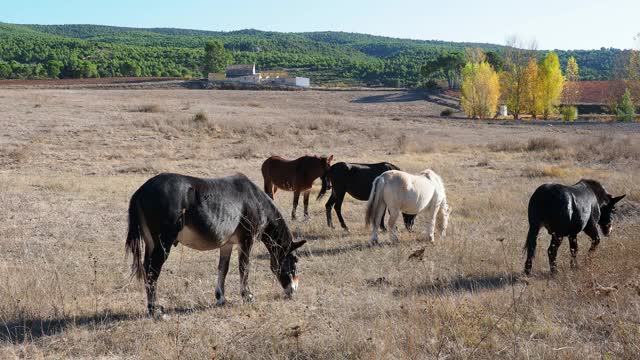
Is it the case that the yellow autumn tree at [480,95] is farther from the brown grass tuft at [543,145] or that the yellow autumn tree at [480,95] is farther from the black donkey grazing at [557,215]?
the black donkey grazing at [557,215]

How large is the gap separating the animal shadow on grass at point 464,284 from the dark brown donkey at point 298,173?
554cm

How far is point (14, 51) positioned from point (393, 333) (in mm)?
135472

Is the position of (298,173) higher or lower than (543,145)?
higher

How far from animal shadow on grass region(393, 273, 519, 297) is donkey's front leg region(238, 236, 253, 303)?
171cm

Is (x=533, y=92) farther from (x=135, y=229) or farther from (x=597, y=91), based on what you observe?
(x=135, y=229)

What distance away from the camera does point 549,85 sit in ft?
219

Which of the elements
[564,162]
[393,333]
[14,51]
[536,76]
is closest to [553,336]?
[393,333]

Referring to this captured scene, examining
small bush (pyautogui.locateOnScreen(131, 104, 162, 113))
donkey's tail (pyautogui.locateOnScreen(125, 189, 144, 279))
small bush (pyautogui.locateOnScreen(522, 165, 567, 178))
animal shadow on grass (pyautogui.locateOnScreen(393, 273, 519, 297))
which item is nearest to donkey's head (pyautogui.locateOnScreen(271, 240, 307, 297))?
animal shadow on grass (pyautogui.locateOnScreen(393, 273, 519, 297))

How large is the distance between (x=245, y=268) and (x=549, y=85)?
6618 centimetres

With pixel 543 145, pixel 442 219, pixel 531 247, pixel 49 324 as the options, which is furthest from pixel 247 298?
pixel 543 145

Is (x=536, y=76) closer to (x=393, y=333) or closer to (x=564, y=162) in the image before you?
(x=564, y=162)

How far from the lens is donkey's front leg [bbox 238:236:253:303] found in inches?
269

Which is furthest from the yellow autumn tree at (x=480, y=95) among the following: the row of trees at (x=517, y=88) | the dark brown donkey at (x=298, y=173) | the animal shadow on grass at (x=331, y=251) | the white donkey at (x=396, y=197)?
the animal shadow on grass at (x=331, y=251)

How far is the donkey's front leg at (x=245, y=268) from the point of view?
6.83m
